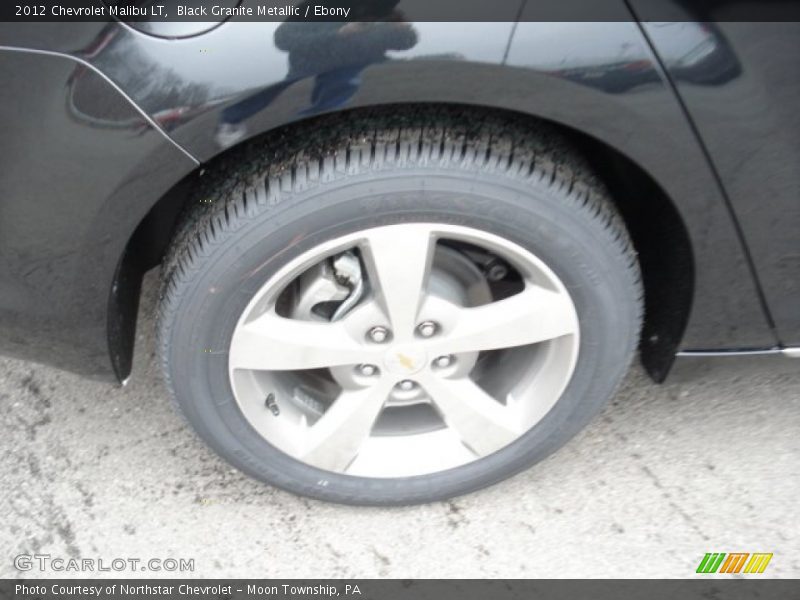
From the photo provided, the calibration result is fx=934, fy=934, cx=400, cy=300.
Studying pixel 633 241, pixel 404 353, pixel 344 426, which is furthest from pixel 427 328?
pixel 633 241

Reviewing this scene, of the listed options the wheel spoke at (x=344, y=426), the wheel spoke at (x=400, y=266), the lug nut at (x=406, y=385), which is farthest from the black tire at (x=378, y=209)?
the lug nut at (x=406, y=385)

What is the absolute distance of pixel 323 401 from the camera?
7.23ft

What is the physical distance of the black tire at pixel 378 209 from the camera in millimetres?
1654

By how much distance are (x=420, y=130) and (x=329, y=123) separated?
6.6 inches

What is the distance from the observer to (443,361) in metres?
1.99

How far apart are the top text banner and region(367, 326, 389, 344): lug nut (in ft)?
2.13

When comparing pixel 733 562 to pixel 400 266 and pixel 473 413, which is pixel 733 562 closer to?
pixel 473 413

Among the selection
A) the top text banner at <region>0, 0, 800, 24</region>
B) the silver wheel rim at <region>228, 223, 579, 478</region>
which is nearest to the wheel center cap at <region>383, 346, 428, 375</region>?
the silver wheel rim at <region>228, 223, 579, 478</region>

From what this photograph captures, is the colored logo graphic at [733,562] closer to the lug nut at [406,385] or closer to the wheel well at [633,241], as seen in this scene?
the wheel well at [633,241]

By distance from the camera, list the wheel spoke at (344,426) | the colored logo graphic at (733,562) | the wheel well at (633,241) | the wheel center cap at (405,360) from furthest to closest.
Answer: the colored logo graphic at (733,562)
the wheel spoke at (344,426)
the wheel center cap at (405,360)
the wheel well at (633,241)

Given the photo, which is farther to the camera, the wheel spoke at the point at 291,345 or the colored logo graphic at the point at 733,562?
the colored logo graphic at the point at 733,562

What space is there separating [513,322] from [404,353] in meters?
0.23

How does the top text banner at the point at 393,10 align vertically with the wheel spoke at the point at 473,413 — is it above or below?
above

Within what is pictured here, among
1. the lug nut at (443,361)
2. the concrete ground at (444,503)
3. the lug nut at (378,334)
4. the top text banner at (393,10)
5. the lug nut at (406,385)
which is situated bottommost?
the concrete ground at (444,503)
